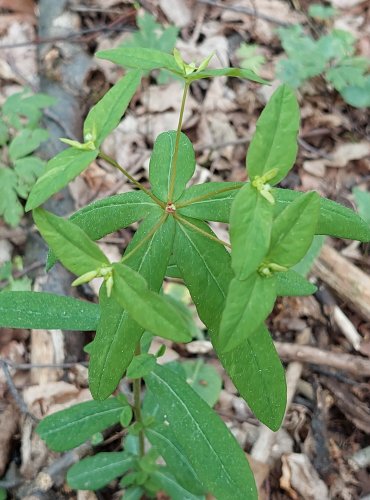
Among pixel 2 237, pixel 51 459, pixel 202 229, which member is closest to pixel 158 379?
pixel 202 229

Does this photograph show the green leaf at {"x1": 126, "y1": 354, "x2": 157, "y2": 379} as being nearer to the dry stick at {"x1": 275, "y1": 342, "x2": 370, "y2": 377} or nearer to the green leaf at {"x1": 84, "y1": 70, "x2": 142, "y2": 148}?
the green leaf at {"x1": 84, "y1": 70, "x2": 142, "y2": 148}

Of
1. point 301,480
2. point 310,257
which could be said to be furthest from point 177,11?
point 301,480

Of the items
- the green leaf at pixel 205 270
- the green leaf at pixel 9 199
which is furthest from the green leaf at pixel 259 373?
the green leaf at pixel 9 199

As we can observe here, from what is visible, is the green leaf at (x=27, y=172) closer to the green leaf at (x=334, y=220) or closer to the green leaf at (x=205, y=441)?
the green leaf at (x=205, y=441)

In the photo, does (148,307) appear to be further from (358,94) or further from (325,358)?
(358,94)

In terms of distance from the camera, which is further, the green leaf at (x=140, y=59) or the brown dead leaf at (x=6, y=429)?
the brown dead leaf at (x=6, y=429)

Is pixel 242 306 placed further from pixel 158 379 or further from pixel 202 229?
pixel 158 379
